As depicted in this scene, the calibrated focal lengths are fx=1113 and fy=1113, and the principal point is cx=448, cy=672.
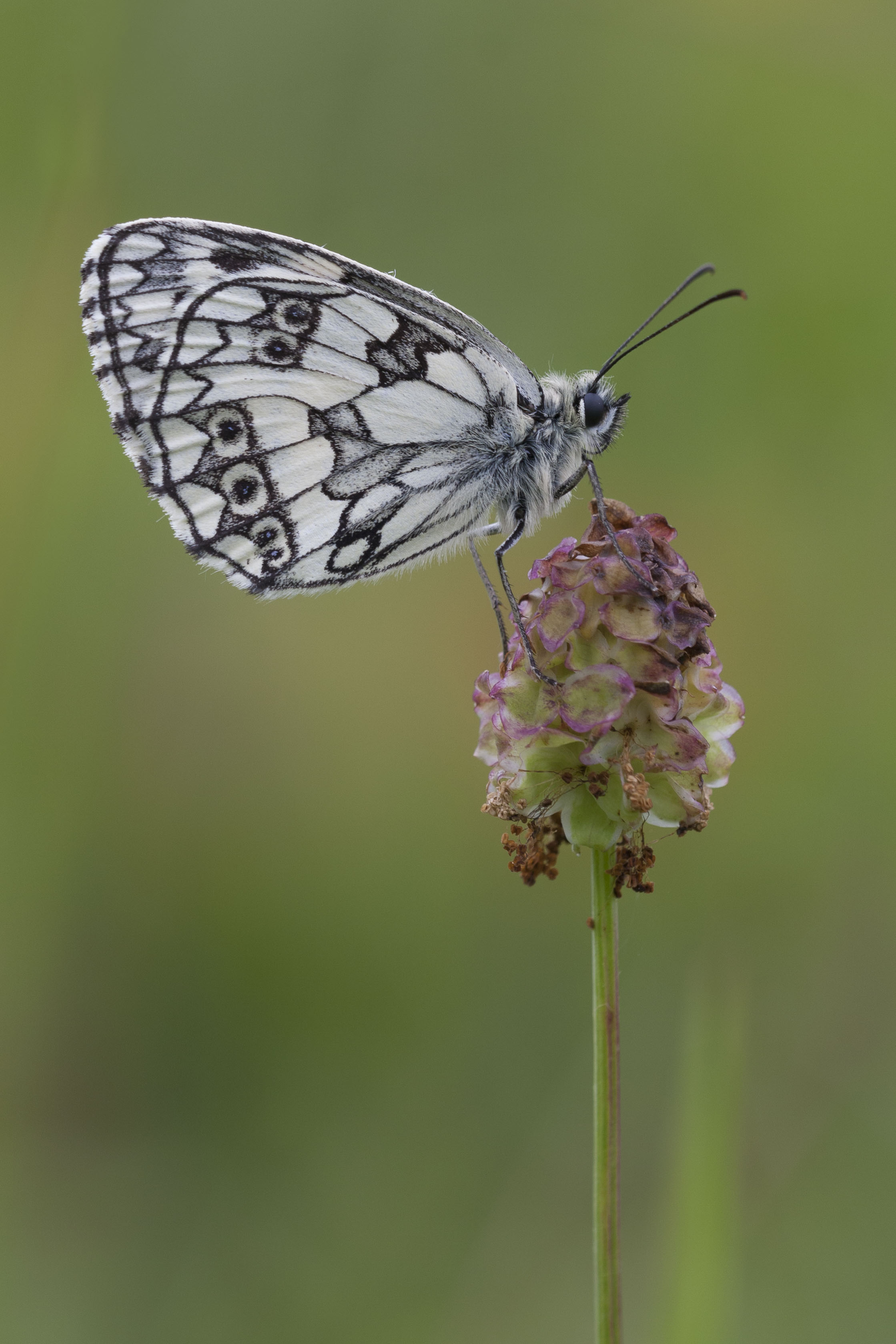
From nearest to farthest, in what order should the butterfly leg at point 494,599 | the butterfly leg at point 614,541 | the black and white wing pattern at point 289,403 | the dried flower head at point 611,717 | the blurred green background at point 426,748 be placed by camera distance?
1. the dried flower head at point 611,717
2. the butterfly leg at point 614,541
3. the butterfly leg at point 494,599
4. the black and white wing pattern at point 289,403
5. the blurred green background at point 426,748

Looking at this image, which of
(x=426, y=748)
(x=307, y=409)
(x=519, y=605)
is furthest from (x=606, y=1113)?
(x=426, y=748)

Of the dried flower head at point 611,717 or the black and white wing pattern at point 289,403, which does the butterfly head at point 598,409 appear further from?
the dried flower head at point 611,717

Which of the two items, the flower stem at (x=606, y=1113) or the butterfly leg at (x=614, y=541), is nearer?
the flower stem at (x=606, y=1113)

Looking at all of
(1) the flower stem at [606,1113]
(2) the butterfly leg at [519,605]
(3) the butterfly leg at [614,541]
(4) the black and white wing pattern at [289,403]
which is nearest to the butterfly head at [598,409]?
(4) the black and white wing pattern at [289,403]

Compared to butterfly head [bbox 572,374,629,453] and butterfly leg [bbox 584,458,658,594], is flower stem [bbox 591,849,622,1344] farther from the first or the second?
butterfly head [bbox 572,374,629,453]

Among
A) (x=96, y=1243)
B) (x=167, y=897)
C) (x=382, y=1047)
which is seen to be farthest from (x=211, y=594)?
(x=96, y=1243)
